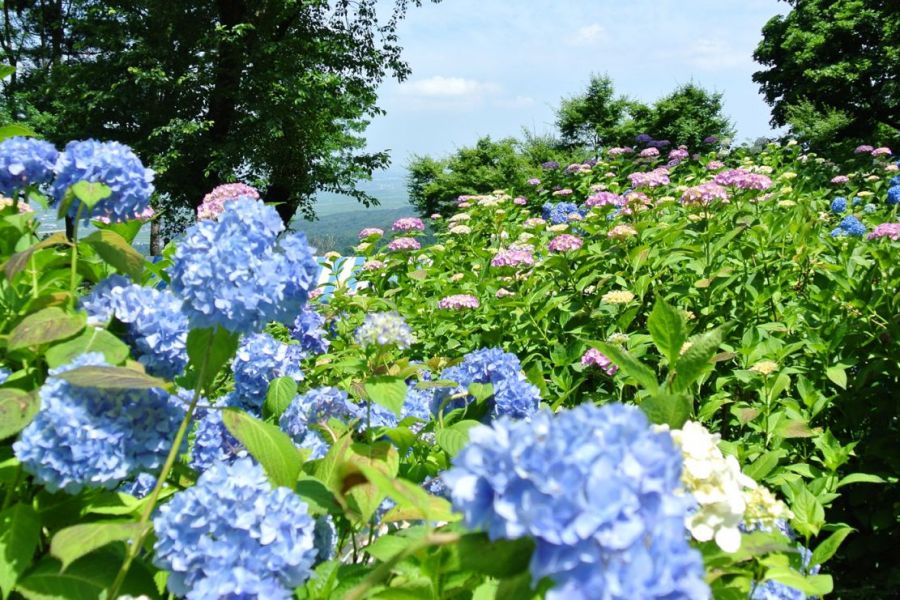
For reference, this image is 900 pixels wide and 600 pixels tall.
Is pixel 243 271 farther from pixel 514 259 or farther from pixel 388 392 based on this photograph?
pixel 514 259

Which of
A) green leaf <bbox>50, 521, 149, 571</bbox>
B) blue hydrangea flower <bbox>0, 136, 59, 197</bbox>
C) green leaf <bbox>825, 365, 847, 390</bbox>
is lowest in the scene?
green leaf <bbox>825, 365, 847, 390</bbox>

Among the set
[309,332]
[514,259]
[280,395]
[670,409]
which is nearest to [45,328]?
[280,395]

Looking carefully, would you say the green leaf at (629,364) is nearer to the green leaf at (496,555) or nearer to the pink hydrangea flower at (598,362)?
the green leaf at (496,555)

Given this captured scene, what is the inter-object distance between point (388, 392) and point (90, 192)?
0.71 metres

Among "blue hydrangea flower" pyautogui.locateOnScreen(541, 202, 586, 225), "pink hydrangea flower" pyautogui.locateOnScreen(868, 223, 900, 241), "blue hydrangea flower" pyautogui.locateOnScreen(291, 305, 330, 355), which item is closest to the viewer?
"blue hydrangea flower" pyautogui.locateOnScreen(291, 305, 330, 355)

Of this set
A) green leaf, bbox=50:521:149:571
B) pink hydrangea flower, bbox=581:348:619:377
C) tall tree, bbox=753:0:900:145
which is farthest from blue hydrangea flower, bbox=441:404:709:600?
tall tree, bbox=753:0:900:145

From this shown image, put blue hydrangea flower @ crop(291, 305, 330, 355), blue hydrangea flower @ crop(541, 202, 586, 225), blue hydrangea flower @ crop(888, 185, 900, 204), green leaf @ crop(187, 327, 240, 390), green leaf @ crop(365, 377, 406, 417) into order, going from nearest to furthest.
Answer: green leaf @ crop(187, 327, 240, 390)
green leaf @ crop(365, 377, 406, 417)
blue hydrangea flower @ crop(291, 305, 330, 355)
blue hydrangea flower @ crop(888, 185, 900, 204)
blue hydrangea flower @ crop(541, 202, 586, 225)

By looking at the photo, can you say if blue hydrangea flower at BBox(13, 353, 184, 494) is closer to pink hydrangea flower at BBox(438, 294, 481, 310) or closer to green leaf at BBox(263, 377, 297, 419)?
green leaf at BBox(263, 377, 297, 419)

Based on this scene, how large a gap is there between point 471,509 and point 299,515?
1.47 feet

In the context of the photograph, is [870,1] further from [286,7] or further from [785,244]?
[785,244]

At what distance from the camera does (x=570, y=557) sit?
0.59 m

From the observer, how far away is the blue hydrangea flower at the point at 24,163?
1568 millimetres

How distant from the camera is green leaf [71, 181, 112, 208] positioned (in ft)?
4.45

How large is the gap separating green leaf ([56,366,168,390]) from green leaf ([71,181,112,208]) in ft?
1.51
